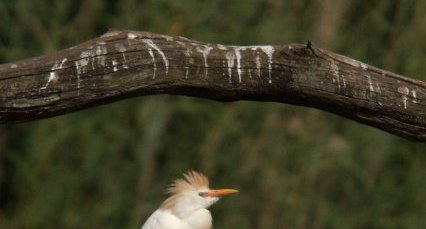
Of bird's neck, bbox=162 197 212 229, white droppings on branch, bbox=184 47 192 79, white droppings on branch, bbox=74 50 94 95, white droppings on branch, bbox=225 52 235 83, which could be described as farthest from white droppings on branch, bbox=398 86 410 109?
bird's neck, bbox=162 197 212 229

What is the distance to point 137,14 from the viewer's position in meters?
6.02

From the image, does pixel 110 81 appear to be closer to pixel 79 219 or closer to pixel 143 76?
pixel 143 76

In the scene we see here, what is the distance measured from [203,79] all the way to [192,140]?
3.01 meters

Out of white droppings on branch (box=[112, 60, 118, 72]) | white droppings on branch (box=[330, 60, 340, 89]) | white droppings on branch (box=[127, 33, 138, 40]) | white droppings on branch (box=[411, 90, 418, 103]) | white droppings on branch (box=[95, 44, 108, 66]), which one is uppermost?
white droppings on branch (box=[127, 33, 138, 40])

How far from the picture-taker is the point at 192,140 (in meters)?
6.26

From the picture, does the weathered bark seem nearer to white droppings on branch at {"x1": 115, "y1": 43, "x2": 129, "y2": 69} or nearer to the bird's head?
white droppings on branch at {"x1": 115, "y1": 43, "x2": 129, "y2": 69}

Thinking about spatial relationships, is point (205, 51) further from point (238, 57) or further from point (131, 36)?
point (131, 36)

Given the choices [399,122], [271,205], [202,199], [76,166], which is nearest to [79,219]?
[76,166]

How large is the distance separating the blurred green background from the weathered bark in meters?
2.66

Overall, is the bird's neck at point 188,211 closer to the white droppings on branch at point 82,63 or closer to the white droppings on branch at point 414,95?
the white droppings on branch at point 414,95

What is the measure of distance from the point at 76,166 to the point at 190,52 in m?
2.98

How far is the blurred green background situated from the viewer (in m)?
6.04

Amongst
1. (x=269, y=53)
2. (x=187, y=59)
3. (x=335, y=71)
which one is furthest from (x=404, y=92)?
(x=187, y=59)

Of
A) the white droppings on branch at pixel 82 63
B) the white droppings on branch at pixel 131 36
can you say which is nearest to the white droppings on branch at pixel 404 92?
the white droppings on branch at pixel 131 36
